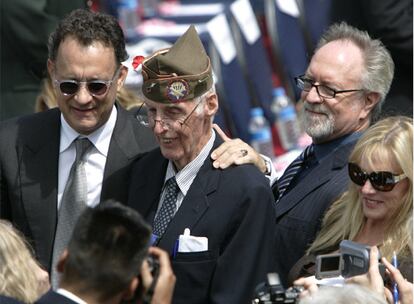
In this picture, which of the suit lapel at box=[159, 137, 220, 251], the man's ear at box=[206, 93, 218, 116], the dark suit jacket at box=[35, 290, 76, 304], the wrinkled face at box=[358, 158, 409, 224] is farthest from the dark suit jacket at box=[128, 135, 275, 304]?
the dark suit jacket at box=[35, 290, 76, 304]

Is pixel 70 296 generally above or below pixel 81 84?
below

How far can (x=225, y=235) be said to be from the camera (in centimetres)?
444

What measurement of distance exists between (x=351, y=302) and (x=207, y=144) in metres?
1.51

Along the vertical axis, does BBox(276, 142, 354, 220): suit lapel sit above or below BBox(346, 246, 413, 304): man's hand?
above

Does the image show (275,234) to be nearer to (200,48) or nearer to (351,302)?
(200,48)

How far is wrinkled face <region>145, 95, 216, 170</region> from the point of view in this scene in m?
4.57

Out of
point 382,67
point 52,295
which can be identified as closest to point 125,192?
point 382,67

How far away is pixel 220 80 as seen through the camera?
8.09 m

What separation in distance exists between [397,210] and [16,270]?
1.43m

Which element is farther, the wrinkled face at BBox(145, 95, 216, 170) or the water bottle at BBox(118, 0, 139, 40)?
the water bottle at BBox(118, 0, 139, 40)

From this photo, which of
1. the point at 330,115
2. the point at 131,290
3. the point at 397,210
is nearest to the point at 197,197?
the point at 397,210

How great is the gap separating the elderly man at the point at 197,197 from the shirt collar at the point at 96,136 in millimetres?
325

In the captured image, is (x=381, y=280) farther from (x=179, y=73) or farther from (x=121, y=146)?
(x=121, y=146)

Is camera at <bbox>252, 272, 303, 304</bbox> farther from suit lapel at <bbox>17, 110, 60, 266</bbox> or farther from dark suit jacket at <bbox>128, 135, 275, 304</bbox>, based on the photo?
suit lapel at <bbox>17, 110, 60, 266</bbox>
